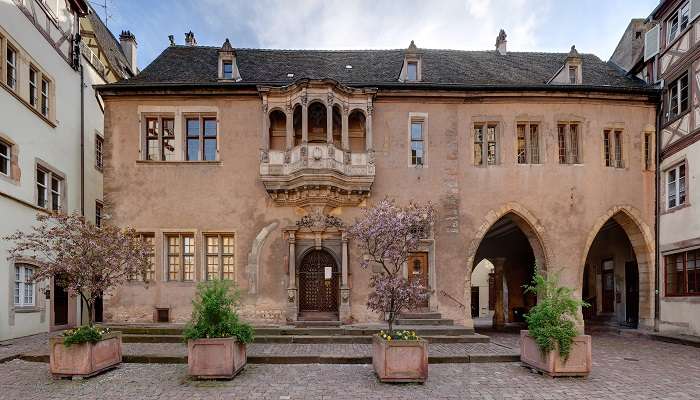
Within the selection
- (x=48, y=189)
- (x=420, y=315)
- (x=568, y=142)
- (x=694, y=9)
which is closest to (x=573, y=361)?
(x=420, y=315)

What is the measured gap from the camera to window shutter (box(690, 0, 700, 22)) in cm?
1494

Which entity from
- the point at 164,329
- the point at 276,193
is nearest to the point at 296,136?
the point at 276,193

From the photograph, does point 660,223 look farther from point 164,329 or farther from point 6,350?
point 6,350

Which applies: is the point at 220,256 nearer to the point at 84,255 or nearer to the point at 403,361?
the point at 84,255

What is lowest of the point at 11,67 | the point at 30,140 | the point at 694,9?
the point at 30,140

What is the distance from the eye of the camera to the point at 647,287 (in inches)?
668

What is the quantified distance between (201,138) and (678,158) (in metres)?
17.0

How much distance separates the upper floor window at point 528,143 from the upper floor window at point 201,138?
11.4m

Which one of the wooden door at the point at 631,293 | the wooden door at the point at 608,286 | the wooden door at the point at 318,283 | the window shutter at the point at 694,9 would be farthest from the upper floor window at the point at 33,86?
the wooden door at the point at 608,286

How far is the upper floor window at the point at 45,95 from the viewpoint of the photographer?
16.3 metres

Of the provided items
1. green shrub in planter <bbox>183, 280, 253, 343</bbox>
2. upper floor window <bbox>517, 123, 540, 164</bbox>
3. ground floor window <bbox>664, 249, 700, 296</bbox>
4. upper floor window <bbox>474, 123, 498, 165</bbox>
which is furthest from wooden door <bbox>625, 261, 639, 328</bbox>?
green shrub in planter <bbox>183, 280, 253, 343</bbox>

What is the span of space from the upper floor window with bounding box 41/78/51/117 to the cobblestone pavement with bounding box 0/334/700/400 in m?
9.41

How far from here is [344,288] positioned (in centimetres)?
1577

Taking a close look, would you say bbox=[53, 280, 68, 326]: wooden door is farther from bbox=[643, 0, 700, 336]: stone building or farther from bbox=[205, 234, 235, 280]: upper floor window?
bbox=[643, 0, 700, 336]: stone building
